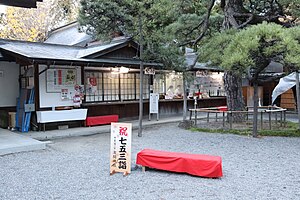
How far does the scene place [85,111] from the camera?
9977 mm

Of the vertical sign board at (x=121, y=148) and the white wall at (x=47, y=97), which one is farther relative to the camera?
the white wall at (x=47, y=97)

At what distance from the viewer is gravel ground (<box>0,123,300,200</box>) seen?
3848 millimetres

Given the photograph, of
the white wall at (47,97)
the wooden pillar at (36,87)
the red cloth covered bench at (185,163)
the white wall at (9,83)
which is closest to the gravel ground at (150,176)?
the red cloth covered bench at (185,163)

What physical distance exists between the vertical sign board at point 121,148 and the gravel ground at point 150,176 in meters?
0.14

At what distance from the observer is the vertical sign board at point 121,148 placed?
4715 mm

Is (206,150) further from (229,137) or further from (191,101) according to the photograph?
(191,101)

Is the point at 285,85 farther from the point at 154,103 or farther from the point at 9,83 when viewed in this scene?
the point at 9,83

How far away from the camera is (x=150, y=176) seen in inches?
183

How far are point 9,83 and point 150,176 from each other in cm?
748

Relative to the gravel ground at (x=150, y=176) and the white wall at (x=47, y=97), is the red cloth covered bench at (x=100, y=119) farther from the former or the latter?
the gravel ground at (x=150, y=176)

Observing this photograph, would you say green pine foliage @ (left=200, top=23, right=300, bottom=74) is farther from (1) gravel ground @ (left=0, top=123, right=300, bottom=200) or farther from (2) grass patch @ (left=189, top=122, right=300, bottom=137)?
(2) grass patch @ (left=189, top=122, right=300, bottom=137)

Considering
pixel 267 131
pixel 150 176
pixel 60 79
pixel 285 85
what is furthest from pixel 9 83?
pixel 285 85

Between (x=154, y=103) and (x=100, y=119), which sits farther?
(x=154, y=103)

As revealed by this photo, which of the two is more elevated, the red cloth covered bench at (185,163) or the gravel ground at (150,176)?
the red cloth covered bench at (185,163)
